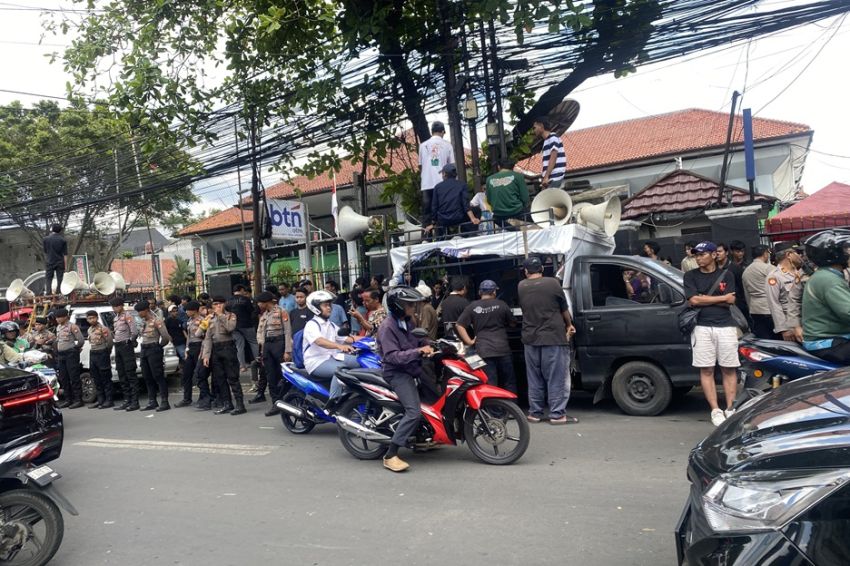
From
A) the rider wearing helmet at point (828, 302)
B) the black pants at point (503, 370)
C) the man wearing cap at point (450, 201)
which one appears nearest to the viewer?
the rider wearing helmet at point (828, 302)

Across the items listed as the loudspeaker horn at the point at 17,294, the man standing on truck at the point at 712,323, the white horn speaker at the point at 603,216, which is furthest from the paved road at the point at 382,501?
the loudspeaker horn at the point at 17,294

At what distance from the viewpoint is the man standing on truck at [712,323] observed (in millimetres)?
6309

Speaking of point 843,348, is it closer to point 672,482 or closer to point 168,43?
point 672,482

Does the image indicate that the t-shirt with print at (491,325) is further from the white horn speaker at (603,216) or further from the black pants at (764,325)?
the black pants at (764,325)

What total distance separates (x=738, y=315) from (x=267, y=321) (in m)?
6.11

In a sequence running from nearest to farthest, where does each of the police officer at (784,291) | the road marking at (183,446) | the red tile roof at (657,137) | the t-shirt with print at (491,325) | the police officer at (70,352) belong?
the road marking at (183,446)
the t-shirt with print at (491,325)
the police officer at (784,291)
the police officer at (70,352)
the red tile roof at (657,137)

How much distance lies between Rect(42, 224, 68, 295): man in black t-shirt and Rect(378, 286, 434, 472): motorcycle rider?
41.0 feet

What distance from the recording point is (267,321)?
30.2 feet

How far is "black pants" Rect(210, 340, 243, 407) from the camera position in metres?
9.27

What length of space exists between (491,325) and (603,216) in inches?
87.7

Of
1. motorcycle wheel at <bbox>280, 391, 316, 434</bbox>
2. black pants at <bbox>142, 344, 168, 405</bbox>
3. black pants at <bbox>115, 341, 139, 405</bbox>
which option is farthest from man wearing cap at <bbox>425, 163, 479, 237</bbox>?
black pants at <bbox>115, 341, 139, 405</bbox>

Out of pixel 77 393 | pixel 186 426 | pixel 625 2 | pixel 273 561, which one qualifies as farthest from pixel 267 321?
pixel 625 2

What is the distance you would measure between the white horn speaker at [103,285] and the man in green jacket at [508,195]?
37.6 ft

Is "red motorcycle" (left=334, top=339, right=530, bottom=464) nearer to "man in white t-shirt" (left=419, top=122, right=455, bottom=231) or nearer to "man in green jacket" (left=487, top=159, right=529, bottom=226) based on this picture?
Result: "man in green jacket" (left=487, top=159, right=529, bottom=226)
